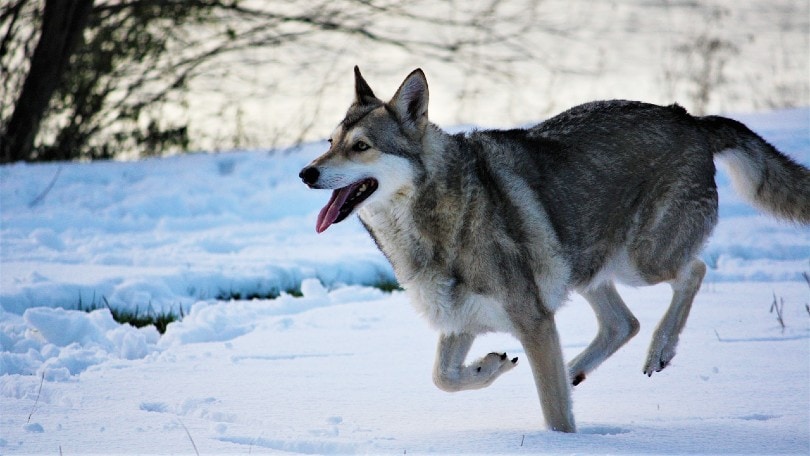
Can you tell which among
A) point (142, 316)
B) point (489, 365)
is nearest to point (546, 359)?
point (489, 365)

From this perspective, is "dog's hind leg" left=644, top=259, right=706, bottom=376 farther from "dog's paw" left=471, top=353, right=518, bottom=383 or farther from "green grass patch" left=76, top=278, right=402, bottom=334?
"green grass patch" left=76, top=278, right=402, bottom=334

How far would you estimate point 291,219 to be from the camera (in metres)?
10.5

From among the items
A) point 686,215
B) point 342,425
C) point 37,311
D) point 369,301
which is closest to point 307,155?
point 369,301

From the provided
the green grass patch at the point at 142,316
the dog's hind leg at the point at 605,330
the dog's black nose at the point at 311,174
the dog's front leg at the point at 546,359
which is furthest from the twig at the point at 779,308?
the green grass patch at the point at 142,316

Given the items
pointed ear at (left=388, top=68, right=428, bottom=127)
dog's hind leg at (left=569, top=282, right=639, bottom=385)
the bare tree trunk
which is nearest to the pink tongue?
pointed ear at (left=388, top=68, right=428, bottom=127)

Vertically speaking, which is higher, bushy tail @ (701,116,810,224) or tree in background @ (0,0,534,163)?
bushy tail @ (701,116,810,224)

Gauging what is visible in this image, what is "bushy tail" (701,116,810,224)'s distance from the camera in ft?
17.7

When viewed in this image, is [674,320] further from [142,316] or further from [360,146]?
[142,316]

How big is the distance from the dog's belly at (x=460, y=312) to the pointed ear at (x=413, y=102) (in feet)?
2.68

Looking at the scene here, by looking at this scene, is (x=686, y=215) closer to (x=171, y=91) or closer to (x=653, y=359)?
(x=653, y=359)

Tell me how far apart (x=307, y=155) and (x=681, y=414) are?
833 centimetres

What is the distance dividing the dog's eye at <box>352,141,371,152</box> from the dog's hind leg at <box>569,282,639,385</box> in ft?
5.01

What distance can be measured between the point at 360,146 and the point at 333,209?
331 mm

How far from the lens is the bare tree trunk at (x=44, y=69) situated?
12336 millimetres
